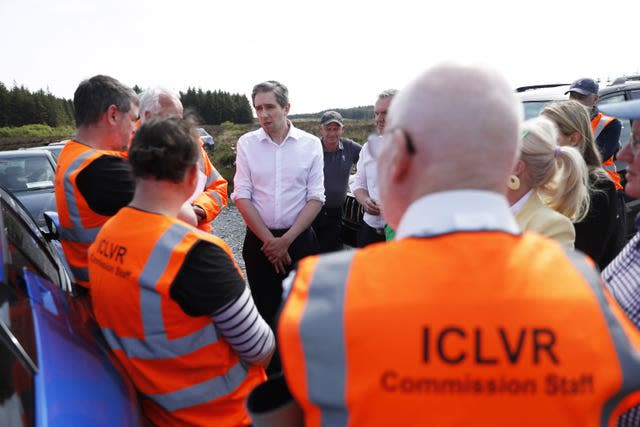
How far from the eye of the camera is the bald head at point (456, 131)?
2.77 feet

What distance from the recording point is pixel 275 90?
326cm

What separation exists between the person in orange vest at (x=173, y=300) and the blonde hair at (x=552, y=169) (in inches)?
55.2

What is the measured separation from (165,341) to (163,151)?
629mm

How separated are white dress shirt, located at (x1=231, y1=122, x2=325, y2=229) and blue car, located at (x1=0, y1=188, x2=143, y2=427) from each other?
1.52 metres

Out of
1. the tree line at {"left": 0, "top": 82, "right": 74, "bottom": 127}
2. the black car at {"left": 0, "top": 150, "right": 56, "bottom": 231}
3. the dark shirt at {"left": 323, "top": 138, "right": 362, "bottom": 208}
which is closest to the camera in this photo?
the dark shirt at {"left": 323, "top": 138, "right": 362, "bottom": 208}

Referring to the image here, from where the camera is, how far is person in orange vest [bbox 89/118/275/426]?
1.47 meters

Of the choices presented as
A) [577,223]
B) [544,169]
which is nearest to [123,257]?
[544,169]

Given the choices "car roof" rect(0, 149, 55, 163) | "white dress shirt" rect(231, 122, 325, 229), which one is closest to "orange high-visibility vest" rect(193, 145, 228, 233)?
"white dress shirt" rect(231, 122, 325, 229)

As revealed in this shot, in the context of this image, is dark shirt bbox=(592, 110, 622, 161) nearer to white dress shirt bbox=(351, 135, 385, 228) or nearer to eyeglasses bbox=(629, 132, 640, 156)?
white dress shirt bbox=(351, 135, 385, 228)

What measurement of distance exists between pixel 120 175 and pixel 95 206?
0.18 m

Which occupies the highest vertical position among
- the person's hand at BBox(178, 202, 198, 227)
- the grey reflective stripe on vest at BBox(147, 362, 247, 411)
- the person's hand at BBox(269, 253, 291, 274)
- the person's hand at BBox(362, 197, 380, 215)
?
the person's hand at BBox(178, 202, 198, 227)

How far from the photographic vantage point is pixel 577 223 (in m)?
2.60

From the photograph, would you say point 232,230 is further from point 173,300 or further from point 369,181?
point 173,300

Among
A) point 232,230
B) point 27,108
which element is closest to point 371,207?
point 232,230
